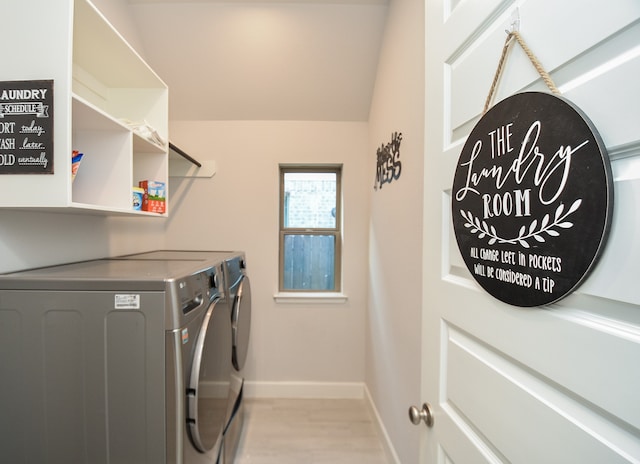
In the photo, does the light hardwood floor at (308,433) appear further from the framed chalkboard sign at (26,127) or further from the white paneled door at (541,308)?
the framed chalkboard sign at (26,127)

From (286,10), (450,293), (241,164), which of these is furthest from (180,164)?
(450,293)

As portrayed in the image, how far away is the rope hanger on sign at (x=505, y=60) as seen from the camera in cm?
45

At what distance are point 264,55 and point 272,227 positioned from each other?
4.21 ft

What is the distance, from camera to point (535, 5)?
1.62ft

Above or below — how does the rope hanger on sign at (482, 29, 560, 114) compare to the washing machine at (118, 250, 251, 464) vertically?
above

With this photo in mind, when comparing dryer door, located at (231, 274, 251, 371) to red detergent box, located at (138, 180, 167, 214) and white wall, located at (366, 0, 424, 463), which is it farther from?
white wall, located at (366, 0, 424, 463)

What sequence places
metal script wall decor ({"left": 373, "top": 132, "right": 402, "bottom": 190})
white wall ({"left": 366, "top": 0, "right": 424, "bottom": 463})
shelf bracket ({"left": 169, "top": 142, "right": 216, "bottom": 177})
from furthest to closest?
shelf bracket ({"left": 169, "top": 142, "right": 216, "bottom": 177}), metal script wall decor ({"left": 373, "top": 132, "right": 402, "bottom": 190}), white wall ({"left": 366, "top": 0, "right": 424, "bottom": 463})

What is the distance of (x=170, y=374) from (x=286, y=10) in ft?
7.12

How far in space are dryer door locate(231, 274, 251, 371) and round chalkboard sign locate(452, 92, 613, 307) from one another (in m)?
1.39

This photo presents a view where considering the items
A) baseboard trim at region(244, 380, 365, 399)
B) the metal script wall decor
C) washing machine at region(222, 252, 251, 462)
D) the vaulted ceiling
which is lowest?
baseboard trim at region(244, 380, 365, 399)

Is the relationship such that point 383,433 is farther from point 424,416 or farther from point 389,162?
point 389,162

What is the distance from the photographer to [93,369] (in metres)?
0.94

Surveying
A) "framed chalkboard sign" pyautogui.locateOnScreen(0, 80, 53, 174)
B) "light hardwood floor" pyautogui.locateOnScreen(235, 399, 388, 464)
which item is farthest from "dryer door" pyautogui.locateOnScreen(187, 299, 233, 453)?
"framed chalkboard sign" pyautogui.locateOnScreen(0, 80, 53, 174)

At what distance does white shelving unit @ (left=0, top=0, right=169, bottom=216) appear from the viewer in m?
0.90
